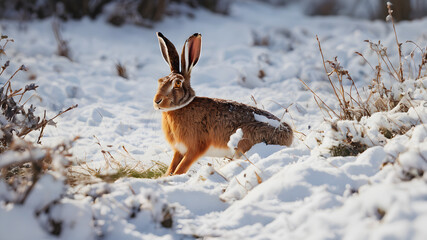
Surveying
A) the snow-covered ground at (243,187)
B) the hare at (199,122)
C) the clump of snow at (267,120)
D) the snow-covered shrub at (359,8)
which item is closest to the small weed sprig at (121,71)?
the snow-covered ground at (243,187)

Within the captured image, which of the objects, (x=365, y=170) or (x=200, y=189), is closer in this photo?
(x=365, y=170)

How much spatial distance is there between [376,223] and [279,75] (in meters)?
4.72

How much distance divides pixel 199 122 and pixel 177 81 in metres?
0.37

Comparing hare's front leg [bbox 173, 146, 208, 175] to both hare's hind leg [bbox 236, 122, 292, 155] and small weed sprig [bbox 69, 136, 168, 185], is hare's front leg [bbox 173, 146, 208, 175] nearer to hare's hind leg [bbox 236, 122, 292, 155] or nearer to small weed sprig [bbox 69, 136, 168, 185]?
small weed sprig [bbox 69, 136, 168, 185]

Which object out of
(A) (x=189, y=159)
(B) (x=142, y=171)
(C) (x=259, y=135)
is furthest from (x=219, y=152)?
(B) (x=142, y=171)

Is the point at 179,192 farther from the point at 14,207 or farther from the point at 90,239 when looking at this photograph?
the point at 14,207

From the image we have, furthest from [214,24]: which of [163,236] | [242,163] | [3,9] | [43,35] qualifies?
[163,236]

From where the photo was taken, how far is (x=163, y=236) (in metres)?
1.86

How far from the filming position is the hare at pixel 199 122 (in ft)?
10.1

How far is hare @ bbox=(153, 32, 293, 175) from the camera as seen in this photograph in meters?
3.09

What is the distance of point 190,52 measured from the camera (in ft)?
10.6

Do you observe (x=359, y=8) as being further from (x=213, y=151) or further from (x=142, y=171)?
(x=142, y=171)

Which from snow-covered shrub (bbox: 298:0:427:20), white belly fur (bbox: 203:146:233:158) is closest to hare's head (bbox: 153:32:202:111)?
white belly fur (bbox: 203:146:233:158)

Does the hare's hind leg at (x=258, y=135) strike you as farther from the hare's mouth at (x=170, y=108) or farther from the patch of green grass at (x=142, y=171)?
the patch of green grass at (x=142, y=171)
